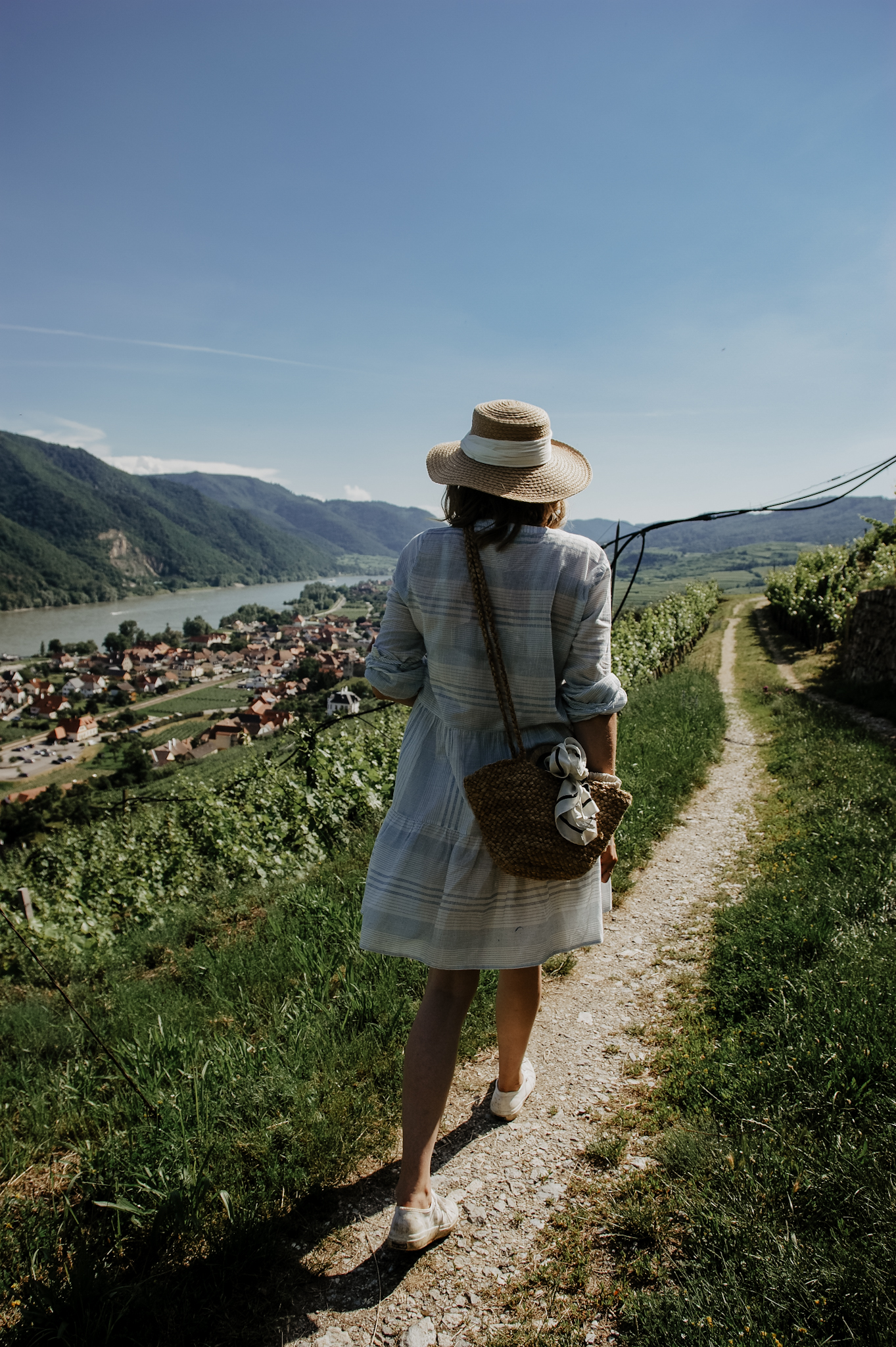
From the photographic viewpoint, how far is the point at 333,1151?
200 cm

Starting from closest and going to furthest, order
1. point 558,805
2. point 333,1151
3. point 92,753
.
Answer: point 558,805 → point 333,1151 → point 92,753

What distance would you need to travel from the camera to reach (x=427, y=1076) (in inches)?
66.0

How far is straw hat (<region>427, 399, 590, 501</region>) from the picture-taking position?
1.61m

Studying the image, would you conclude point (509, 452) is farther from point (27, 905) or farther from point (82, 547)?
point (82, 547)

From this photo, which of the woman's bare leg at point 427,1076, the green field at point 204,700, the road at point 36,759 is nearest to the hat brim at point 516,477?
the woman's bare leg at point 427,1076

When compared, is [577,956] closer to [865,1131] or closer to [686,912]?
[686,912]

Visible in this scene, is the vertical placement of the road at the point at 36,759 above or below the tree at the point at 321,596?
below

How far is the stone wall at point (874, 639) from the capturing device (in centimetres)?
1159

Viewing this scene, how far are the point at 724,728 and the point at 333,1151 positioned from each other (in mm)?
7786

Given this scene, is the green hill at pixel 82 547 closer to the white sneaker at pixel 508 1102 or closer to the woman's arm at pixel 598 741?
the white sneaker at pixel 508 1102

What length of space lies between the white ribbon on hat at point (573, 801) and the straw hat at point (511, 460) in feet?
2.09

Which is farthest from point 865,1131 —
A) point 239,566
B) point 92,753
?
point 239,566

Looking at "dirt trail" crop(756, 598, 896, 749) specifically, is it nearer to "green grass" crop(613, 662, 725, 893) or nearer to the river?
"green grass" crop(613, 662, 725, 893)

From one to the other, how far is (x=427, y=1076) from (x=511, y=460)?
1604mm
